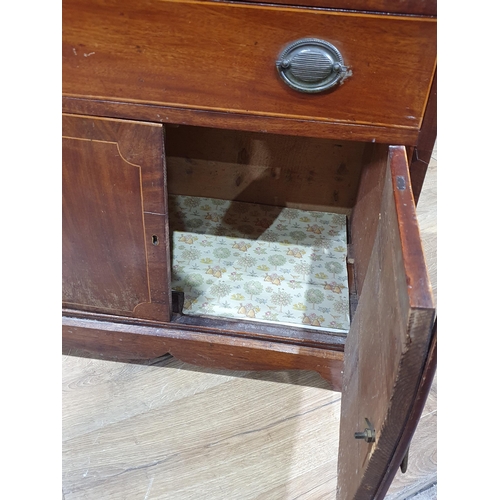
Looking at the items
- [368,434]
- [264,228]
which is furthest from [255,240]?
[368,434]

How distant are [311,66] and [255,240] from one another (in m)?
0.60

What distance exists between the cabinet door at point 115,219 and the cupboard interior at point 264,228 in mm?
113

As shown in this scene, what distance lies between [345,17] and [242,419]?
27.5 inches

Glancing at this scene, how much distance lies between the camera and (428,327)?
457 millimetres

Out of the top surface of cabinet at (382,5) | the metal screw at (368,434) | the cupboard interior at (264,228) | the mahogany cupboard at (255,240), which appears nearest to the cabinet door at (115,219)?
the mahogany cupboard at (255,240)

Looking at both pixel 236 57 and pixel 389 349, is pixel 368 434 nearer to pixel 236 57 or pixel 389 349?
pixel 389 349

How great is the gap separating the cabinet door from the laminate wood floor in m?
0.16

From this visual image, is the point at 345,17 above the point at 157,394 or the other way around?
above

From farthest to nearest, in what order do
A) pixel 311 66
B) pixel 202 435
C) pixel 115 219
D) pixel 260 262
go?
pixel 260 262, pixel 202 435, pixel 115 219, pixel 311 66

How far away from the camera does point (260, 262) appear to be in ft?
3.79

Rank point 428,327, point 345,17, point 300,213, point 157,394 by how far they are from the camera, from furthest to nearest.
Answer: point 300,213
point 157,394
point 345,17
point 428,327

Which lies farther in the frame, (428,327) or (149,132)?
(149,132)

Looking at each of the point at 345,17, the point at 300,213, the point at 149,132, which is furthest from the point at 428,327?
the point at 300,213

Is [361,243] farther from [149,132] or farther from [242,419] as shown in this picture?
[149,132]
